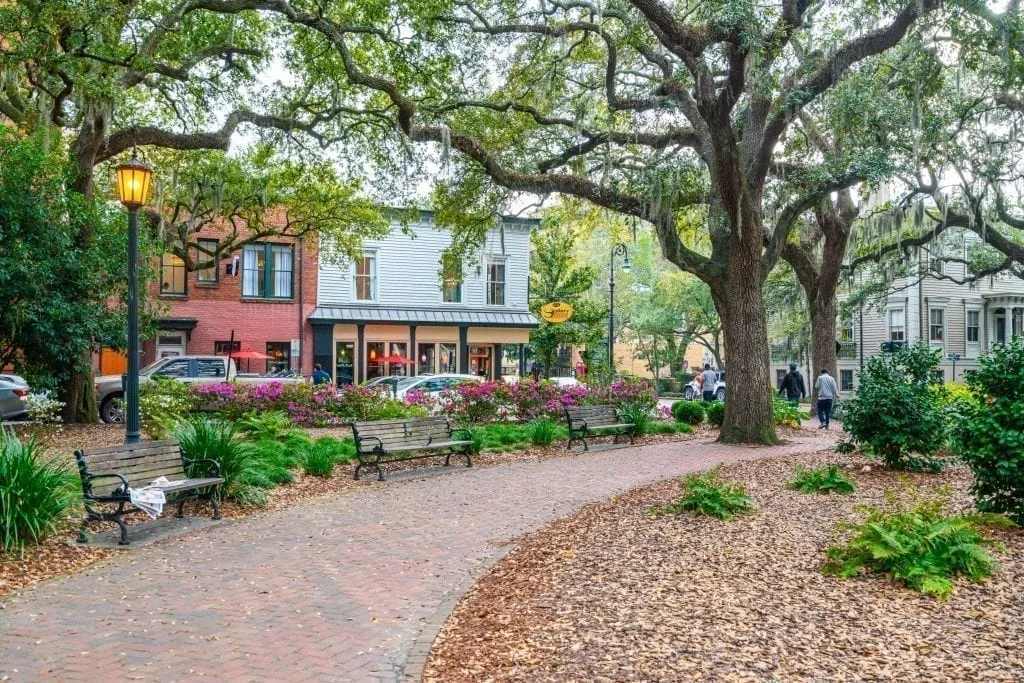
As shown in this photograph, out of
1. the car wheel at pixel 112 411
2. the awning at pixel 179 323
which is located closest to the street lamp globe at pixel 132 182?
the car wheel at pixel 112 411

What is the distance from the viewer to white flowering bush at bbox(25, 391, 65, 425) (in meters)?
16.3

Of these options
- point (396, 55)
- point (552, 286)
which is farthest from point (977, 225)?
point (396, 55)

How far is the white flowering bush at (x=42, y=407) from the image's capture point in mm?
16266

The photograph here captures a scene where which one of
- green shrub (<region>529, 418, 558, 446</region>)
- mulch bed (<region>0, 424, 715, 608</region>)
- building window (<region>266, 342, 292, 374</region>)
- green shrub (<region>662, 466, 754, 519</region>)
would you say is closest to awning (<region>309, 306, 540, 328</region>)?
building window (<region>266, 342, 292, 374</region>)

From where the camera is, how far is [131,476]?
8.39 metres

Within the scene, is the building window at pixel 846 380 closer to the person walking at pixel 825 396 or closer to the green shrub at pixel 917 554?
the person walking at pixel 825 396

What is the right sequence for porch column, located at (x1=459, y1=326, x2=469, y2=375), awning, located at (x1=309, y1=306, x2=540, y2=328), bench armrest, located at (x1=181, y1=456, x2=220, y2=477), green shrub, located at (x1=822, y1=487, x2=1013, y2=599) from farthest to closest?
porch column, located at (x1=459, y1=326, x2=469, y2=375)
awning, located at (x1=309, y1=306, x2=540, y2=328)
bench armrest, located at (x1=181, y1=456, x2=220, y2=477)
green shrub, located at (x1=822, y1=487, x2=1013, y2=599)

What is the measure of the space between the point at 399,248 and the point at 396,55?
62.9 feet

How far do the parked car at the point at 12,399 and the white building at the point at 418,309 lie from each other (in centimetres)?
1480

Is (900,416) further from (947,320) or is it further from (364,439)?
(947,320)

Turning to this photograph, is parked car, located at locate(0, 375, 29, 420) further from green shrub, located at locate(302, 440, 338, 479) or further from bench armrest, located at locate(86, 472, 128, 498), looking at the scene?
bench armrest, located at locate(86, 472, 128, 498)

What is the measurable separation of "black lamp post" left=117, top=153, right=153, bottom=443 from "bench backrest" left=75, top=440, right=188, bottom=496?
1280mm

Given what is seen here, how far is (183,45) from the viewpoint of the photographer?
16.4m

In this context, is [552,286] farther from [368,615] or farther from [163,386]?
[368,615]
